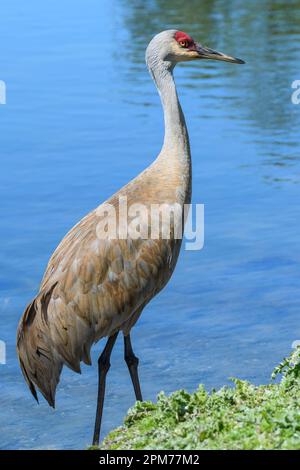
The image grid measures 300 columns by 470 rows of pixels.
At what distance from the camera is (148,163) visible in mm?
11742

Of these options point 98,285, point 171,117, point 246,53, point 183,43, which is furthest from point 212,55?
point 246,53

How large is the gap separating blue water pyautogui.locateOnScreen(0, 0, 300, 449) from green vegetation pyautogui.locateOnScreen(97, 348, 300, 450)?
1452 millimetres

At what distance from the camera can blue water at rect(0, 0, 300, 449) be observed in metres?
8.25

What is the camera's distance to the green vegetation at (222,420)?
529 centimetres

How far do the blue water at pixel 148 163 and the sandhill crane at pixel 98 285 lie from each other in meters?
0.80

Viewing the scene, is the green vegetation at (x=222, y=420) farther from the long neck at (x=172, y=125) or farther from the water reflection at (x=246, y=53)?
the water reflection at (x=246, y=53)

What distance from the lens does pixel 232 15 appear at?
1914 centimetres

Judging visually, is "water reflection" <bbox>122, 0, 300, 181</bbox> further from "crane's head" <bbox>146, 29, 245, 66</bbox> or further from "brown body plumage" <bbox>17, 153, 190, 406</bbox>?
"brown body plumage" <bbox>17, 153, 190, 406</bbox>

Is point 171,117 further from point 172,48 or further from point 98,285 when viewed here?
point 98,285

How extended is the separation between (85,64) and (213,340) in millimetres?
8028

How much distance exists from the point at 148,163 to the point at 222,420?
20.9 ft

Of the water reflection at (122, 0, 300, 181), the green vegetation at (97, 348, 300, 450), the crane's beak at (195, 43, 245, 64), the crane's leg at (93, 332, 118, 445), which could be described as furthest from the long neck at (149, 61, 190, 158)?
the water reflection at (122, 0, 300, 181)

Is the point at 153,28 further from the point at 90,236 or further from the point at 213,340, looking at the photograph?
the point at 90,236
